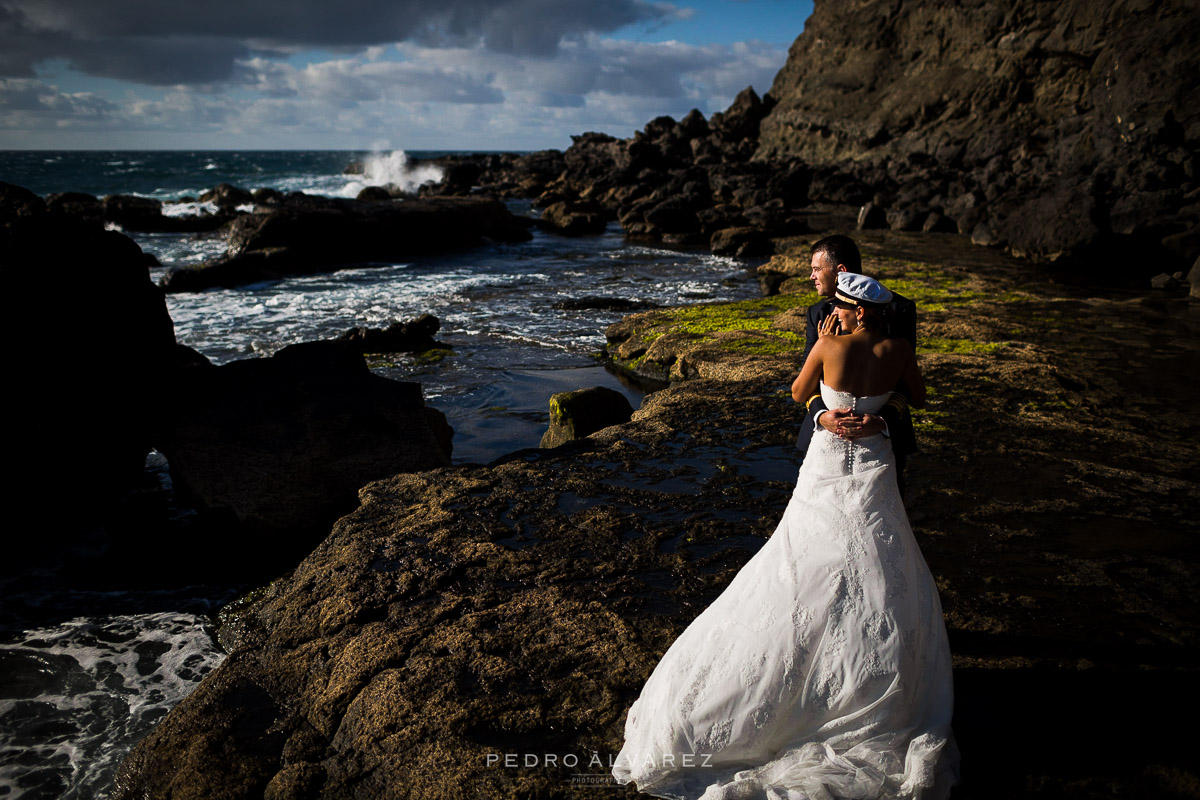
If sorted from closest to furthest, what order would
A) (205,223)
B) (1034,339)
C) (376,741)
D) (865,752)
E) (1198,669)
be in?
(865,752), (376,741), (1198,669), (1034,339), (205,223)

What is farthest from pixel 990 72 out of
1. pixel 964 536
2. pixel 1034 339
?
pixel 964 536

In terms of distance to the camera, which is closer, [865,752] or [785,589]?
[865,752]

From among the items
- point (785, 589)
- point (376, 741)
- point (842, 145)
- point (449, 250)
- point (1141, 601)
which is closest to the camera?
point (785, 589)

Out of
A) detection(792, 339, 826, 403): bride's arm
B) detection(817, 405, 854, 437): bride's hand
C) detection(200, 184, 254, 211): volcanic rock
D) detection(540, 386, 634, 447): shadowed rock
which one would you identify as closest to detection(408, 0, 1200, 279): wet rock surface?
detection(200, 184, 254, 211): volcanic rock

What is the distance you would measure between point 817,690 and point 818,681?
4 cm

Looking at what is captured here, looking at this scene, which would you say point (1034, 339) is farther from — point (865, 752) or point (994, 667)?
point (865, 752)

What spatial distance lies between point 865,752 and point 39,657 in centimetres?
543

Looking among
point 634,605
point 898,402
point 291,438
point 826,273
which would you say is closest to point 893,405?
point 898,402

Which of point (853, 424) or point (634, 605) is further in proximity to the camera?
point (634, 605)

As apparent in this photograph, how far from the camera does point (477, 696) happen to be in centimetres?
373

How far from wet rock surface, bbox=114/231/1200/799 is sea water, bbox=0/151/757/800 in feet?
2.26

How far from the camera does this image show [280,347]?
14727mm

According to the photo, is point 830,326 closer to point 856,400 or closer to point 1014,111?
point 856,400

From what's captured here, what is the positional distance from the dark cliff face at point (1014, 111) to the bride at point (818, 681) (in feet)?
58.8
